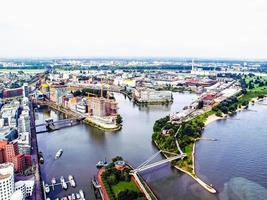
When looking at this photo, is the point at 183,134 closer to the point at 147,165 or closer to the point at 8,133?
the point at 147,165

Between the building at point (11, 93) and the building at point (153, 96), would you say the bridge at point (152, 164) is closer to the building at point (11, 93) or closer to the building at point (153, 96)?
the building at point (153, 96)

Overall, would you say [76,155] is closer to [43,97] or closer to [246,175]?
[246,175]

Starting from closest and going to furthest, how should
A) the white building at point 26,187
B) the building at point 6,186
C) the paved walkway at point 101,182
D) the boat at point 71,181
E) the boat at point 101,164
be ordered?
the building at point 6,186
the white building at point 26,187
the paved walkway at point 101,182
the boat at point 71,181
the boat at point 101,164

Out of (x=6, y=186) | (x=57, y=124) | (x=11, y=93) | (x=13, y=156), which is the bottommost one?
(x=57, y=124)

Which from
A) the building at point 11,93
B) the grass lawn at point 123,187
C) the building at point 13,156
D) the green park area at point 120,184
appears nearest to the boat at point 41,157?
the building at point 13,156

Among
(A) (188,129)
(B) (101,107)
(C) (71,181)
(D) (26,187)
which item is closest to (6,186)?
(D) (26,187)

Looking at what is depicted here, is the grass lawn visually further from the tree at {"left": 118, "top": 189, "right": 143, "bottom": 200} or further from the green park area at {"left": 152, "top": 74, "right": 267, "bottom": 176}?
the green park area at {"left": 152, "top": 74, "right": 267, "bottom": 176}
